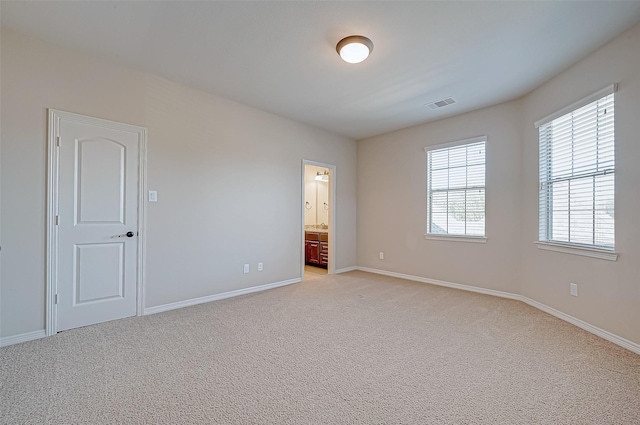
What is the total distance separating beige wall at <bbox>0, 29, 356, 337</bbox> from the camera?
2.62 m

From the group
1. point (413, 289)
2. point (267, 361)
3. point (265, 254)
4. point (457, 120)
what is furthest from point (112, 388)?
point (457, 120)

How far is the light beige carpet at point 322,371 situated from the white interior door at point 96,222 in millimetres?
271

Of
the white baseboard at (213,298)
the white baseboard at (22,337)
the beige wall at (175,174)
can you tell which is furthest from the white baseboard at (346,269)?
the white baseboard at (22,337)

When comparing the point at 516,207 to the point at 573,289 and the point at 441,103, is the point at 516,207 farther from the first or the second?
the point at 441,103

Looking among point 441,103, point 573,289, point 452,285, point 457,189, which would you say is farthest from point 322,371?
point 441,103

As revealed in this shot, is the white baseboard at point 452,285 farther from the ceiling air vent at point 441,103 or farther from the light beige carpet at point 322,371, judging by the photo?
the ceiling air vent at point 441,103

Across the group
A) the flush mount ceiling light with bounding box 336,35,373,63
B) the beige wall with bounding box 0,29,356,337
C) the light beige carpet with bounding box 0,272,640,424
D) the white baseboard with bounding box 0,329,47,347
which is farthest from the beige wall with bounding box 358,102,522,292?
the white baseboard with bounding box 0,329,47,347

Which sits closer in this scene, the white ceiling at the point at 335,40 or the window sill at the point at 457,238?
the white ceiling at the point at 335,40

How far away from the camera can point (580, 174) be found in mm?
3086

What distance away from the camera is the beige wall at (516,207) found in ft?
8.46

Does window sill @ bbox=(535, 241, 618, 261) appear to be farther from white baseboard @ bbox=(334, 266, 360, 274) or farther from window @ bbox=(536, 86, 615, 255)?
white baseboard @ bbox=(334, 266, 360, 274)

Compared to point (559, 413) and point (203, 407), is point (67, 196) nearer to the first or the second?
point (203, 407)

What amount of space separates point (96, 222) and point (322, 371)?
273 centimetres

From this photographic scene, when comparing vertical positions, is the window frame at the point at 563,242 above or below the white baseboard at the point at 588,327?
above
